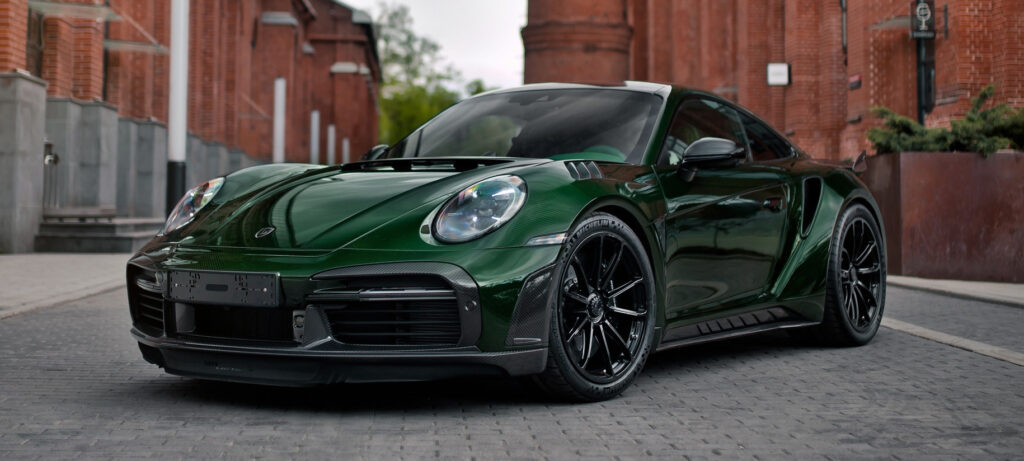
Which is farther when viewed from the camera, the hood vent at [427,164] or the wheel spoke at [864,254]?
the wheel spoke at [864,254]

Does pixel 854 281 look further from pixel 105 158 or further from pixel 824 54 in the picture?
pixel 824 54

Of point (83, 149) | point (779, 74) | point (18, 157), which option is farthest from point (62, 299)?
point (779, 74)

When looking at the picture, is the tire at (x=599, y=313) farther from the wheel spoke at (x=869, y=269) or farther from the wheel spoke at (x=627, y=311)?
the wheel spoke at (x=869, y=269)

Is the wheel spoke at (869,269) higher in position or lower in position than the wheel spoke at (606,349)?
higher

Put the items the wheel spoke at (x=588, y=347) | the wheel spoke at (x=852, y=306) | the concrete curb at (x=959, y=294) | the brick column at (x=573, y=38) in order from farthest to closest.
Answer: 1. the brick column at (x=573, y=38)
2. the concrete curb at (x=959, y=294)
3. the wheel spoke at (x=852, y=306)
4. the wheel spoke at (x=588, y=347)

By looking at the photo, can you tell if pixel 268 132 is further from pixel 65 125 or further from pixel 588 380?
pixel 588 380

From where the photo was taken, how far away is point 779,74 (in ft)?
74.5

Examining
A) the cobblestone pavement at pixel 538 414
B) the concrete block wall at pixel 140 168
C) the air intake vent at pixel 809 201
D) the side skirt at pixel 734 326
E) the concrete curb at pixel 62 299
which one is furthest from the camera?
the concrete block wall at pixel 140 168

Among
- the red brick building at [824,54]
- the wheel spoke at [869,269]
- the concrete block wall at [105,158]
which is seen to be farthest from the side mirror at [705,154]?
the concrete block wall at [105,158]

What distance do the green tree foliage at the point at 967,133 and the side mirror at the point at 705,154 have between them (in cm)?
687

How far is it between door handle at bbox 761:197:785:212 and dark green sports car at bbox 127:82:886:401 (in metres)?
0.01

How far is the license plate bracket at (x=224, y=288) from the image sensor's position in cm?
407

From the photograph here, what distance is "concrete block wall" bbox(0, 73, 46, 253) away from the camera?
15.0 metres

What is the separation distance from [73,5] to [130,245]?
4.09m
